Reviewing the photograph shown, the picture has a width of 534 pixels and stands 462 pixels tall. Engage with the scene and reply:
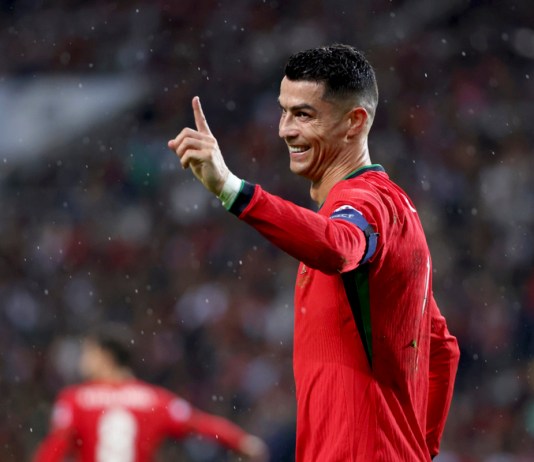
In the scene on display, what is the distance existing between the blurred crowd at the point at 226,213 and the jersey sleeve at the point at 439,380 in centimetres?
500

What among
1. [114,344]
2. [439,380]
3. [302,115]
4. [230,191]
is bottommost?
[114,344]

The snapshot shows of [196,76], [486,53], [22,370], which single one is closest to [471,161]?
[486,53]

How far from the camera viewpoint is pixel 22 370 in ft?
30.8

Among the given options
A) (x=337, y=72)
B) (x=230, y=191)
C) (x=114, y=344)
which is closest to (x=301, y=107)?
(x=337, y=72)

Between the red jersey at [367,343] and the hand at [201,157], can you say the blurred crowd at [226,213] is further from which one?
the hand at [201,157]

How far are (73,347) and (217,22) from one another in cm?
370

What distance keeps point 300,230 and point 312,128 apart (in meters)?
0.62

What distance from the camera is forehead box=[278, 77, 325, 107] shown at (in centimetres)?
282

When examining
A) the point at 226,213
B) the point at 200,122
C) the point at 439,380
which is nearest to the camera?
the point at 200,122

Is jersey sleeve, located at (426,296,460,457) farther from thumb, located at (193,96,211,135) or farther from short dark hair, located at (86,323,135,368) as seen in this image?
short dark hair, located at (86,323,135,368)

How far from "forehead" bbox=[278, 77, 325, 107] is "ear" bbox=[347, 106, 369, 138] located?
10 cm

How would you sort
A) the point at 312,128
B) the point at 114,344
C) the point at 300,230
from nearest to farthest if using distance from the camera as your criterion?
the point at 300,230
the point at 312,128
the point at 114,344

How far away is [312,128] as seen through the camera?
111 inches

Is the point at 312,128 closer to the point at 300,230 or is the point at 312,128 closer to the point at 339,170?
the point at 339,170
